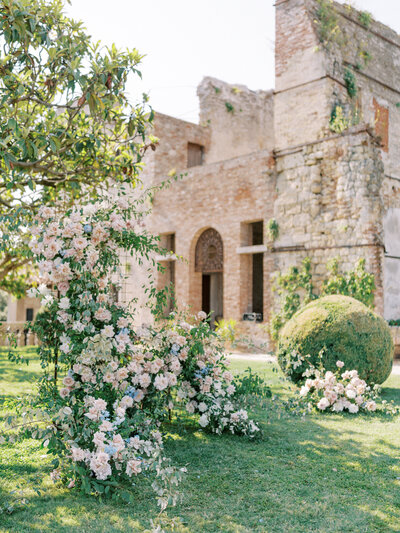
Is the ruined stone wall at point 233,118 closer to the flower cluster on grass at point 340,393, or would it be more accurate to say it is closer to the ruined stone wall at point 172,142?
the ruined stone wall at point 172,142

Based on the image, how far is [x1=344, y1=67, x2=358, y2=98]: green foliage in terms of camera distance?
13242mm

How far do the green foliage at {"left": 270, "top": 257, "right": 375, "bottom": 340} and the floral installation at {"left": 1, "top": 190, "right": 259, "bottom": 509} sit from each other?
7.52 metres

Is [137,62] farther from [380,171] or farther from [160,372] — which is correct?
[380,171]

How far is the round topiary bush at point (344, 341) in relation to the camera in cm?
679

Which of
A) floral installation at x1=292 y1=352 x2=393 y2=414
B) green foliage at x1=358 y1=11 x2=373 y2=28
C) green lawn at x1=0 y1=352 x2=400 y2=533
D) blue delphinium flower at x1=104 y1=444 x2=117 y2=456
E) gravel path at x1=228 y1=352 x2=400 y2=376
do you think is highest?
green foliage at x1=358 y1=11 x2=373 y2=28

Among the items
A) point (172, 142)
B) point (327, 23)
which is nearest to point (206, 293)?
point (172, 142)

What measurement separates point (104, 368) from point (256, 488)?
137cm

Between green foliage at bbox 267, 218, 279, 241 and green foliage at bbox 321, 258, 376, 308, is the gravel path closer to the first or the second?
green foliage at bbox 321, 258, 376, 308

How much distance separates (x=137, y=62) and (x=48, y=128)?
47.9 inches

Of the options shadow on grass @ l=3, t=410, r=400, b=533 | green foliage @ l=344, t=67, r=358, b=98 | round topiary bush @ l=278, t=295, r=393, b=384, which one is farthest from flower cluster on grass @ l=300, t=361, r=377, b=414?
green foliage @ l=344, t=67, r=358, b=98

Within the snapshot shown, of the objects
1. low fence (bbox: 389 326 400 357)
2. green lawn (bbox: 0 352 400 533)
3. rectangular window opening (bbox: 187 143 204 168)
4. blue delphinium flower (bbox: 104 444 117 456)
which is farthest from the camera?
rectangular window opening (bbox: 187 143 204 168)

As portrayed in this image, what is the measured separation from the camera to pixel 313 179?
41.4 feet

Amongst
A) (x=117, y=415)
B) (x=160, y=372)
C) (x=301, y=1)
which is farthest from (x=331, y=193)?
(x=117, y=415)

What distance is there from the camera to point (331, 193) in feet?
40.6
